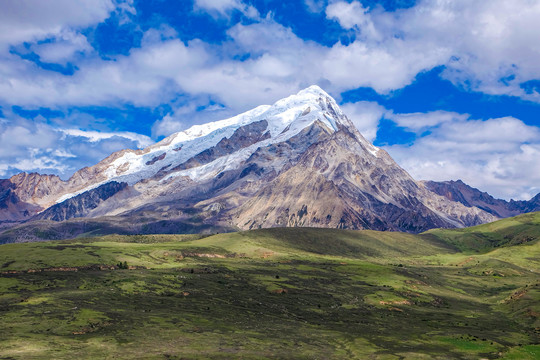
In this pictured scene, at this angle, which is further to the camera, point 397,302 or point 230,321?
point 397,302

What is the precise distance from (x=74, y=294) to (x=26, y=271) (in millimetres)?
54473

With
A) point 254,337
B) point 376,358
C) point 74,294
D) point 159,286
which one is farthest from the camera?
point 159,286

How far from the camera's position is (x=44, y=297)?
13675 cm

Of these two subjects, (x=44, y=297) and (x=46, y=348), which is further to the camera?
(x=44, y=297)

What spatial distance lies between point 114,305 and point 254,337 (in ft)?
139

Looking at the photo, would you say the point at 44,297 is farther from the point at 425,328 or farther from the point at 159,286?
the point at 425,328

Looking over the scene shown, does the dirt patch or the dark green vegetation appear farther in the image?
the dirt patch

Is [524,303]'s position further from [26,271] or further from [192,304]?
[26,271]

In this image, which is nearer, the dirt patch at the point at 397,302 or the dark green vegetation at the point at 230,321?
the dark green vegetation at the point at 230,321

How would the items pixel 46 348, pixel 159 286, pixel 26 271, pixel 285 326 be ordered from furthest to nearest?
pixel 26 271
pixel 159 286
pixel 285 326
pixel 46 348

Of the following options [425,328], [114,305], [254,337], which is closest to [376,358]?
[254,337]

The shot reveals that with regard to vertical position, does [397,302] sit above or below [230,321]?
above

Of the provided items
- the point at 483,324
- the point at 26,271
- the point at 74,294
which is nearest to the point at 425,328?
the point at 483,324

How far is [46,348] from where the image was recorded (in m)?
91.8
